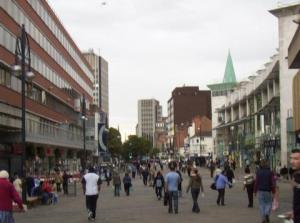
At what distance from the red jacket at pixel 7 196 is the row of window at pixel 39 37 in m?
36.6

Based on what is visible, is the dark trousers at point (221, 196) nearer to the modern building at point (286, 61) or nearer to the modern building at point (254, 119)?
the modern building at point (286, 61)

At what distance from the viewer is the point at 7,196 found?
42.6ft

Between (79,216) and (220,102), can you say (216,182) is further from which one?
(220,102)

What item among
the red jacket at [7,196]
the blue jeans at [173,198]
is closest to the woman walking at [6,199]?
the red jacket at [7,196]

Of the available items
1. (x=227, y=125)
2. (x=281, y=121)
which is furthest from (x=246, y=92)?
(x=281, y=121)

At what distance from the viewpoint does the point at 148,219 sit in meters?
20.9

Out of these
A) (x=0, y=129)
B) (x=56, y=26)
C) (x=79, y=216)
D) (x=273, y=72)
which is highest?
A: (x=56, y=26)

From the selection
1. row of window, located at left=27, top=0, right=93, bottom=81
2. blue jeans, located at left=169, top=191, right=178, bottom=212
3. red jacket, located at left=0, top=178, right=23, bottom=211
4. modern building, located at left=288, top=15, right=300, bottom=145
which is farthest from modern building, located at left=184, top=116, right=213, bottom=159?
red jacket, located at left=0, top=178, right=23, bottom=211

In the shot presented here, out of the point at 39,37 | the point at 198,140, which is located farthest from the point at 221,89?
the point at 39,37

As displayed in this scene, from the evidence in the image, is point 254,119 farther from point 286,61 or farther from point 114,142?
point 114,142

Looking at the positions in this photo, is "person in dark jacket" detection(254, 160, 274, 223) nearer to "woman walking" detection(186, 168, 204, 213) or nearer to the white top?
the white top

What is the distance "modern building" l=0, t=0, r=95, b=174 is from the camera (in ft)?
161

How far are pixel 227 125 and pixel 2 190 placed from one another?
107m

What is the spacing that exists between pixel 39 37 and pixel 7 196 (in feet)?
171
